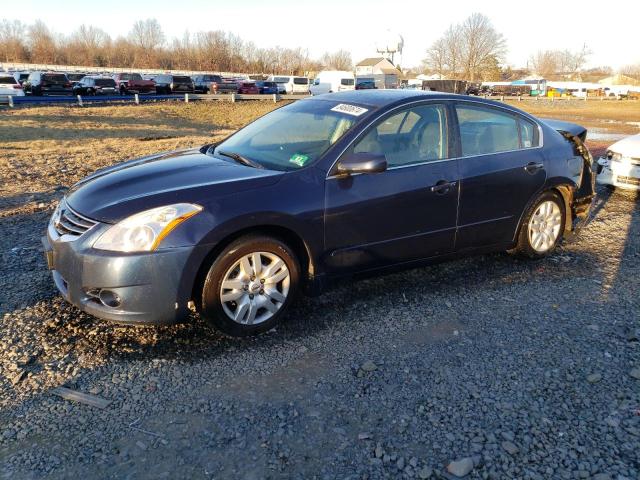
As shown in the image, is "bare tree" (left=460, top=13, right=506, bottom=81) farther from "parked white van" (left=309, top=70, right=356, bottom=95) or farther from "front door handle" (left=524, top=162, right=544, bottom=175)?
"front door handle" (left=524, top=162, right=544, bottom=175)

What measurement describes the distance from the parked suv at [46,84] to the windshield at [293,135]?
32497 mm

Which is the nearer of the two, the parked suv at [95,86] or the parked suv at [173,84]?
the parked suv at [95,86]

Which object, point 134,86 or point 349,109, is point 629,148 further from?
point 134,86

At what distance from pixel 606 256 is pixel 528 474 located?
383 centimetres

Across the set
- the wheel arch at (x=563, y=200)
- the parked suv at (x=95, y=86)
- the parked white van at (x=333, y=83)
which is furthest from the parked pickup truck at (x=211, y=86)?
the wheel arch at (x=563, y=200)

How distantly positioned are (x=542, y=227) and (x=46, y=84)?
113 feet

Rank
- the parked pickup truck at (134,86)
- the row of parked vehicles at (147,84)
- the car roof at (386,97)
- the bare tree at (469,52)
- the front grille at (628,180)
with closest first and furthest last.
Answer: the car roof at (386,97)
the front grille at (628,180)
the row of parked vehicles at (147,84)
the parked pickup truck at (134,86)
the bare tree at (469,52)

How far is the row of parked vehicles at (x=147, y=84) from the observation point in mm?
32094

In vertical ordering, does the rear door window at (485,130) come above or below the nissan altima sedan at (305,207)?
above

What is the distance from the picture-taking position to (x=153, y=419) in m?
2.86

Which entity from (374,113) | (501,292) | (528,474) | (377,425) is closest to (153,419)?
(377,425)

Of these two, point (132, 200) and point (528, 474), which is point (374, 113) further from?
point (528, 474)

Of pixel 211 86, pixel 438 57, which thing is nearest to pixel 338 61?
pixel 438 57

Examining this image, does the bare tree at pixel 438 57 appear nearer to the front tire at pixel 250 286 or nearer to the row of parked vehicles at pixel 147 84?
the row of parked vehicles at pixel 147 84
